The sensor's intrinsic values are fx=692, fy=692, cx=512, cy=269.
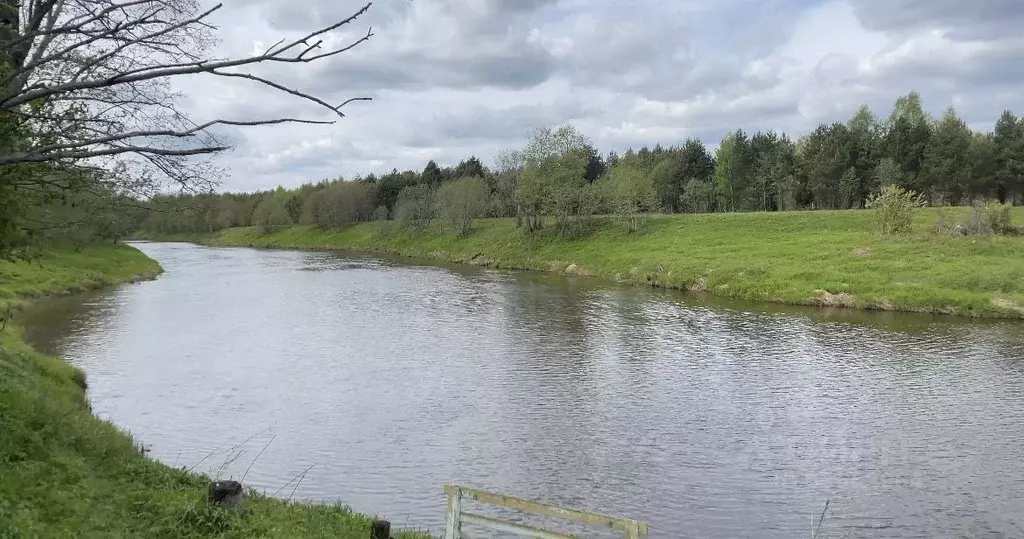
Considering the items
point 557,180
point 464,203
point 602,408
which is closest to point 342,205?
point 464,203

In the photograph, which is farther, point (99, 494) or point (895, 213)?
point (895, 213)

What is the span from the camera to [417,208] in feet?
374

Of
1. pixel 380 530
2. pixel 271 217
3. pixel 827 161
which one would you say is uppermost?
pixel 827 161

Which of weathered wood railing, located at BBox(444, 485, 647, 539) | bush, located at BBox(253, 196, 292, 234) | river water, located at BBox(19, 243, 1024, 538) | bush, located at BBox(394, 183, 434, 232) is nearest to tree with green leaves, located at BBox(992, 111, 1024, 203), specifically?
river water, located at BBox(19, 243, 1024, 538)

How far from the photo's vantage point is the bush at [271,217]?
511ft

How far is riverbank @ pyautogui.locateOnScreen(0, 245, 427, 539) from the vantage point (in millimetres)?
9094

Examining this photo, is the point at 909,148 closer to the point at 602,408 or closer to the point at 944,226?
the point at 944,226

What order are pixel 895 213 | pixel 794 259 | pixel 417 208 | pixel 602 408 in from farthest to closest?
pixel 417 208
pixel 895 213
pixel 794 259
pixel 602 408

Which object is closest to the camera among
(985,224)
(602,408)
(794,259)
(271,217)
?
(602,408)

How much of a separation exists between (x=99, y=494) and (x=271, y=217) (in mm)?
154241

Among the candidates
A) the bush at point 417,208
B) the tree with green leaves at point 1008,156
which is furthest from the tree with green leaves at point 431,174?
the tree with green leaves at point 1008,156

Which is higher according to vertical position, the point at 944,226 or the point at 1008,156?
the point at 1008,156

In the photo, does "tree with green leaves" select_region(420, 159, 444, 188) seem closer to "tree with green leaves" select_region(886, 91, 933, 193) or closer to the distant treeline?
the distant treeline

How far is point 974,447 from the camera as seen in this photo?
714 inches
